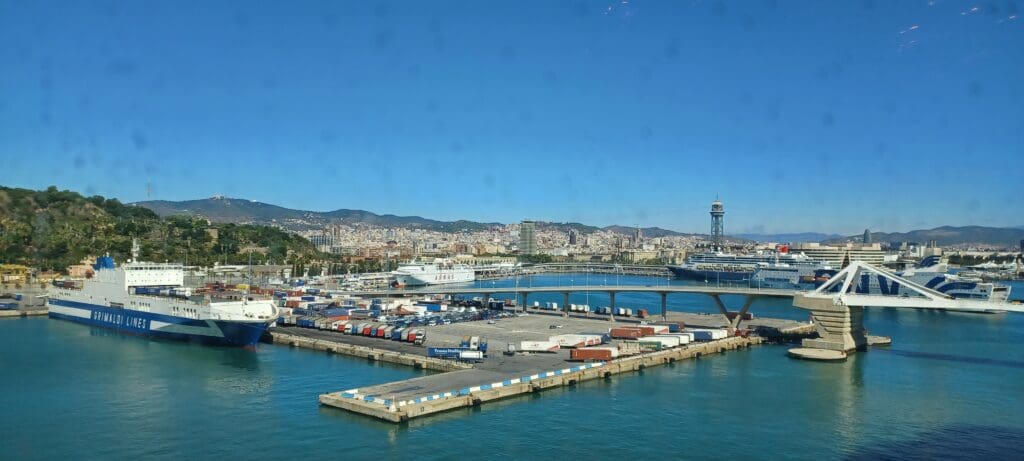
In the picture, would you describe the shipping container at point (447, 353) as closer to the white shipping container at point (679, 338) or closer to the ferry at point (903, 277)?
the white shipping container at point (679, 338)

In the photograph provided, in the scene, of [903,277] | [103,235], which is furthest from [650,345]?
[103,235]

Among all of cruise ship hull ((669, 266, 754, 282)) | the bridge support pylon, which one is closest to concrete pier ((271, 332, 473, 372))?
the bridge support pylon

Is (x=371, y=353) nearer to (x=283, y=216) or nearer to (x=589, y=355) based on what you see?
(x=589, y=355)

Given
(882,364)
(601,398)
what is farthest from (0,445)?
(882,364)

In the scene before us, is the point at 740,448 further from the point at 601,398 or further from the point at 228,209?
the point at 228,209

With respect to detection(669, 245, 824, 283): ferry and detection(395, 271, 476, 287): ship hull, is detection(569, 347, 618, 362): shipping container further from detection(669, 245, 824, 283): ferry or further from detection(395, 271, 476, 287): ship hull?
detection(669, 245, 824, 283): ferry
